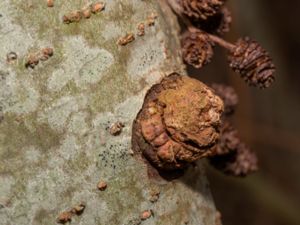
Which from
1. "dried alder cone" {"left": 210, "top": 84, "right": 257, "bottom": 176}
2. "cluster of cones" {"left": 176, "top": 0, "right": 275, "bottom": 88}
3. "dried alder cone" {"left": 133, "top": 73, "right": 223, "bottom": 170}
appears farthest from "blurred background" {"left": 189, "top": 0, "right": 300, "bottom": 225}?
"dried alder cone" {"left": 133, "top": 73, "right": 223, "bottom": 170}

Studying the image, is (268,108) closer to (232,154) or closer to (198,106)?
(232,154)

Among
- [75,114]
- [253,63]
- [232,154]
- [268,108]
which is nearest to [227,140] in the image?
[232,154]

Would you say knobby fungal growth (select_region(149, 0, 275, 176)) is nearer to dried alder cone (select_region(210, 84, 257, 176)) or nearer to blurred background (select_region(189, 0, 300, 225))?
dried alder cone (select_region(210, 84, 257, 176))

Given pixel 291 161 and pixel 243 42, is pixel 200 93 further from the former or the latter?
pixel 291 161

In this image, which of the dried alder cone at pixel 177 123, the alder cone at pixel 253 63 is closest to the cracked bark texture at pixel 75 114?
the dried alder cone at pixel 177 123

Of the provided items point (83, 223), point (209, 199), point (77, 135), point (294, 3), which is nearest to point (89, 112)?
point (77, 135)

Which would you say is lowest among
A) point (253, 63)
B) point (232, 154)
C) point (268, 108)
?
point (268, 108)
